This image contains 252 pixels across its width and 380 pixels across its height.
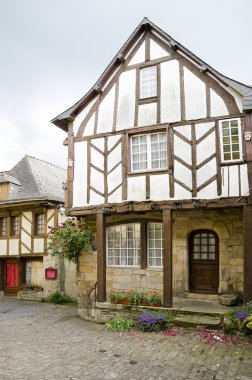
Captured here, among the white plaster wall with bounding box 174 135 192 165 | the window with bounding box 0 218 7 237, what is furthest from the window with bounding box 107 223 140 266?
the window with bounding box 0 218 7 237

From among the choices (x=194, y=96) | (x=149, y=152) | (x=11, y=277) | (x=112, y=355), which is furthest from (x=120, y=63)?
(x=11, y=277)

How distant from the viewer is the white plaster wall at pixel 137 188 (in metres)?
9.43

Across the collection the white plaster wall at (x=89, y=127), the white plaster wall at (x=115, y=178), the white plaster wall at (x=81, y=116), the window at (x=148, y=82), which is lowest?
the white plaster wall at (x=115, y=178)

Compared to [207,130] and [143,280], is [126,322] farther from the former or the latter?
[207,130]

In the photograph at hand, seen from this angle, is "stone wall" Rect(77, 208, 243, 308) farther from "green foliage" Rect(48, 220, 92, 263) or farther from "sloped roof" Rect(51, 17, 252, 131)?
"sloped roof" Rect(51, 17, 252, 131)

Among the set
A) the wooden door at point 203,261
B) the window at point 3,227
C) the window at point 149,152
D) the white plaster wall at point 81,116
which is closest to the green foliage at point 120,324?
the wooden door at point 203,261

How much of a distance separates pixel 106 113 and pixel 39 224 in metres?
7.74

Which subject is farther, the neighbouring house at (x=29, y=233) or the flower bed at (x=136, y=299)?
the neighbouring house at (x=29, y=233)

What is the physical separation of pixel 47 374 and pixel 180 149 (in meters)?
6.10

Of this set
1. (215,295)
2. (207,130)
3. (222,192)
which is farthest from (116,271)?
(207,130)

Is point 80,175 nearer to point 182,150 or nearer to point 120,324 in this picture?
point 182,150

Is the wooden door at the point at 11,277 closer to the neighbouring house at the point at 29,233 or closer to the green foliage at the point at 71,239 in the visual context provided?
the neighbouring house at the point at 29,233

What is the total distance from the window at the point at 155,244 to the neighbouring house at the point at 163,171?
32 millimetres

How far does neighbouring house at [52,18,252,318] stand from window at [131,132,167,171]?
29 millimetres
